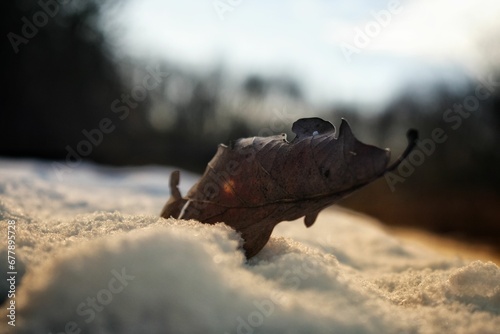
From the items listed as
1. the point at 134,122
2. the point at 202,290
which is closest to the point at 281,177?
the point at 202,290

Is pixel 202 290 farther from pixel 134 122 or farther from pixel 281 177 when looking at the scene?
pixel 134 122

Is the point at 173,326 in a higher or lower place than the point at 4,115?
higher

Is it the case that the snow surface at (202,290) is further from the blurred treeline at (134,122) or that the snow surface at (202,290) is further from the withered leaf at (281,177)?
the blurred treeline at (134,122)

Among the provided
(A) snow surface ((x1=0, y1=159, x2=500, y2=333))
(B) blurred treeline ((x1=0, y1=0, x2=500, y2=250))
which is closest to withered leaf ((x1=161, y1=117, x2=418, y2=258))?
(A) snow surface ((x1=0, y1=159, x2=500, y2=333))

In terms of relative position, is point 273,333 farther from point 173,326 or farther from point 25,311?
point 25,311

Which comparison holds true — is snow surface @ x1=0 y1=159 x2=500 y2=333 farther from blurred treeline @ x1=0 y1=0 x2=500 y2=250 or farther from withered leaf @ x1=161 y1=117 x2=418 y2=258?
blurred treeline @ x1=0 y1=0 x2=500 y2=250

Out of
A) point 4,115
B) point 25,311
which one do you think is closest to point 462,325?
point 25,311

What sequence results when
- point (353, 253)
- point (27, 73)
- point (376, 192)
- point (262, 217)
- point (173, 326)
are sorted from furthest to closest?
point (376, 192) → point (27, 73) → point (353, 253) → point (262, 217) → point (173, 326)

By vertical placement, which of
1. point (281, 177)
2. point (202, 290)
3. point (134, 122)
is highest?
point (281, 177)
